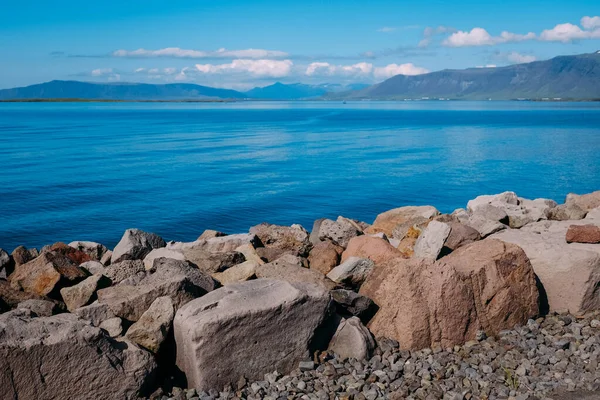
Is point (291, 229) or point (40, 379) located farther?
point (291, 229)

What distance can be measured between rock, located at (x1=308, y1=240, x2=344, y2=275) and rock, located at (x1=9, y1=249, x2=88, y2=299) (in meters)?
4.28

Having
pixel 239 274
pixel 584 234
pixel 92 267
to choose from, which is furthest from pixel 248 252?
pixel 584 234

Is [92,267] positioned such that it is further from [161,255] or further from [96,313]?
[96,313]

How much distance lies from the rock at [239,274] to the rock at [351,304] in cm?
156

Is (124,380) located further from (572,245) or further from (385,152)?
(385,152)

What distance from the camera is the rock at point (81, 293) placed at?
952 cm

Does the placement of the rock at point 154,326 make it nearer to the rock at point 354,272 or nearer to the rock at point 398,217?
the rock at point 354,272

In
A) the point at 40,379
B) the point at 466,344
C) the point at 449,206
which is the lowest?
the point at 449,206

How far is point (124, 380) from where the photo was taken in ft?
24.3

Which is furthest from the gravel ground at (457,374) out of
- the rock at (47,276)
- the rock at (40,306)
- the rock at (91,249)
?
the rock at (91,249)

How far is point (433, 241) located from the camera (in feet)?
36.8

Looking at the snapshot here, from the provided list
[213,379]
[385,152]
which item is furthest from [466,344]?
[385,152]

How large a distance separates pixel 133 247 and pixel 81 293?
342 centimetres

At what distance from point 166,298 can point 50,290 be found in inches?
108
